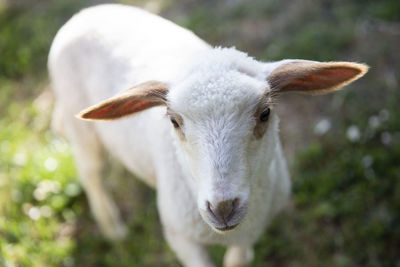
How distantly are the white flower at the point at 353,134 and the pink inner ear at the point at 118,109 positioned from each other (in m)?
2.26

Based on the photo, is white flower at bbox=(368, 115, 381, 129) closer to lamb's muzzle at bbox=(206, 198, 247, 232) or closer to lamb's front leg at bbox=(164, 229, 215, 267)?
lamb's front leg at bbox=(164, 229, 215, 267)

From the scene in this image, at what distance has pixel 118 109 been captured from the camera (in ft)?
8.45

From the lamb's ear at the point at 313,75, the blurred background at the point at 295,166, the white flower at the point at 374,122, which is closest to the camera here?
the lamb's ear at the point at 313,75

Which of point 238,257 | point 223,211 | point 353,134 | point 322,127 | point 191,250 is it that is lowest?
point 238,257

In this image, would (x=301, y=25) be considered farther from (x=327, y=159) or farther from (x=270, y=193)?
(x=270, y=193)

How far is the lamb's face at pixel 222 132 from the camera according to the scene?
6.78ft

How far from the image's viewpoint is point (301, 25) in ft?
17.1

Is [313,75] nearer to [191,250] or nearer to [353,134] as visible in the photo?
[191,250]

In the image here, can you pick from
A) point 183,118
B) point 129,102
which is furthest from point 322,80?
point 129,102

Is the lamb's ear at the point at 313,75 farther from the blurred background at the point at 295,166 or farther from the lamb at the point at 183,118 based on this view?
the blurred background at the point at 295,166

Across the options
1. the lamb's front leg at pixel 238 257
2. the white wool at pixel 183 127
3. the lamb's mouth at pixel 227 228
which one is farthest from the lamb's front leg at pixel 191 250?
the lamb's mouth at pixel 227 228

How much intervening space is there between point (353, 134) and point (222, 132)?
235 centimetres

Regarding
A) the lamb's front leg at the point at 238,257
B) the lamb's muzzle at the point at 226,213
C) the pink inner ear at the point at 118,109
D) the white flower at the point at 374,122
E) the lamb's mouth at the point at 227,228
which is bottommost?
the lamb's front leg at the point at 238,257

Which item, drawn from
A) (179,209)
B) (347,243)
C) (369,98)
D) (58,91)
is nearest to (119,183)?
(58,91)
